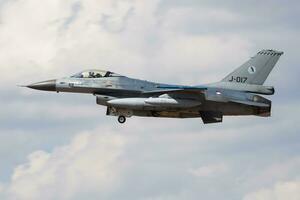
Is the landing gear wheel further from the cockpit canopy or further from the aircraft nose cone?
the aircraft nose cone

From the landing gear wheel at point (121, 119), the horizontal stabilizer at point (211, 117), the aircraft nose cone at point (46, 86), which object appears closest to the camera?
the landing gear wheel at point (121, 119)

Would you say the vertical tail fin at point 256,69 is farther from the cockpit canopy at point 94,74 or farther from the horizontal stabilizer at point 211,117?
the cockpit canopy at point 94,74

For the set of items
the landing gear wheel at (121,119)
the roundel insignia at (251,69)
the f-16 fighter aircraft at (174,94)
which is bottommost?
the landing gear wheel at (121,119)

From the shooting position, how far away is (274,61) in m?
57.4

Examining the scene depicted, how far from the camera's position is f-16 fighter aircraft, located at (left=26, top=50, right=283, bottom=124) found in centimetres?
5378

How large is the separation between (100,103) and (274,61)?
40.9 feet

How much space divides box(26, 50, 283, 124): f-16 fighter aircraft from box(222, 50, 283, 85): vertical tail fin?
7 cm

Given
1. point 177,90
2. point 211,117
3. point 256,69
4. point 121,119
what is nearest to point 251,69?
point 256,69

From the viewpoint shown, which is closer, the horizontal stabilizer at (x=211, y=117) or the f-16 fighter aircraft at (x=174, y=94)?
the f-16 fighter aircraft at (x=174, y=94)

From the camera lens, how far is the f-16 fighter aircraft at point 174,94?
53781mm

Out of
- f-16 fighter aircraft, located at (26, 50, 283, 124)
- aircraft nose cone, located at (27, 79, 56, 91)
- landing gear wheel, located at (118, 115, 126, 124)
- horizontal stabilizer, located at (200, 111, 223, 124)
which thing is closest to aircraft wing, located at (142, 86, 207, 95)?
f-16 fighter aircraft, located at (26, 50, 283, 124)

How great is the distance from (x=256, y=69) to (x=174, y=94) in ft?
22.0

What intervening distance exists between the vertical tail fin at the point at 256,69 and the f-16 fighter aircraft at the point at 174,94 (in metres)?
0.07

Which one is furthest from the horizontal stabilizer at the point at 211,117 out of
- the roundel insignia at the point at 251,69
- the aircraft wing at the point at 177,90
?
the roundel insignia at the point at 251,69
